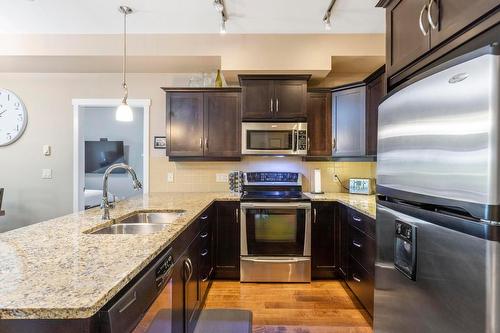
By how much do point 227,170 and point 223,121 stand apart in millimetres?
662

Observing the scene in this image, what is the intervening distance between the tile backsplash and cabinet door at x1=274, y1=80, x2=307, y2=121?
635mm

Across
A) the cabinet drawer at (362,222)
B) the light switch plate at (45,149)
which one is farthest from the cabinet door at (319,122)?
the light switch plate at (45,149)

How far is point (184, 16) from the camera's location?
8.97 feet

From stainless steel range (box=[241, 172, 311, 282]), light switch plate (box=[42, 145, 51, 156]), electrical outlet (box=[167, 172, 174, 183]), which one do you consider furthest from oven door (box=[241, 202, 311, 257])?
light switch plate (box=[42, 145, 51, 156])

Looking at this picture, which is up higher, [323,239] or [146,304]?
[146,304]

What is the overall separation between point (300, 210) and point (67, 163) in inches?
119

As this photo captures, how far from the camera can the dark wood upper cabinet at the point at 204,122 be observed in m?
3.38

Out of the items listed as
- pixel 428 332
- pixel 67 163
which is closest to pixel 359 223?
pixel 428 332

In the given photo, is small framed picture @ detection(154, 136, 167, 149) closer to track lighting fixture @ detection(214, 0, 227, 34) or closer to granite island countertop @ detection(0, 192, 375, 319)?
track lighting fixture @ detection(214, 0, 227, 34)

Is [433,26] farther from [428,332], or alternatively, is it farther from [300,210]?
[300,210]

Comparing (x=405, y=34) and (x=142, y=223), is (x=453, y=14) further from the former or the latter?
(x=142, y=223)

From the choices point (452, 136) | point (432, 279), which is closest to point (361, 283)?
point (432, 279)

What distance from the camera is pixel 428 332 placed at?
1.03 metres

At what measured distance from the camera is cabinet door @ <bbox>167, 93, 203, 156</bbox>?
3375mm
